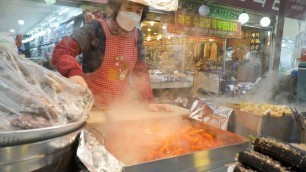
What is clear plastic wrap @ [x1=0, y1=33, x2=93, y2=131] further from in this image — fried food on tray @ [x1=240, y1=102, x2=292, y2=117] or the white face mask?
fried food on tray @ [x1=240, y1=102, x2=292, y2=117]

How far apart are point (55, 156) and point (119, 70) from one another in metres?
1.47

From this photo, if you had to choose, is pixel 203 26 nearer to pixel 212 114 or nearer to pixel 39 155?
pixel 212 114

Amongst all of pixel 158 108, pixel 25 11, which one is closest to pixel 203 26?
pixel 25 11

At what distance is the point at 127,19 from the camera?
7.21 ft

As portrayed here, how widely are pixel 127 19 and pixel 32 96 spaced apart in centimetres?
139

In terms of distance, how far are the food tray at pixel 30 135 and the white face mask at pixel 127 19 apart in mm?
1408

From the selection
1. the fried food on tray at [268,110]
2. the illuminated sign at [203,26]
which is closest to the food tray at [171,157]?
the fried food on tray at [268,110]

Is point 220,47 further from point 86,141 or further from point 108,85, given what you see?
point 86,141

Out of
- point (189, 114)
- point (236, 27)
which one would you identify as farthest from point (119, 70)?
point (236, 27)

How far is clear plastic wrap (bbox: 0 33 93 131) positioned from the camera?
3.08ft

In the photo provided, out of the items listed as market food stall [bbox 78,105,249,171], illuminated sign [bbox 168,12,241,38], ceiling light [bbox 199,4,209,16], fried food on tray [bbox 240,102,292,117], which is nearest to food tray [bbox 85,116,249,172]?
market food stall [bbox 78,105,249,171]

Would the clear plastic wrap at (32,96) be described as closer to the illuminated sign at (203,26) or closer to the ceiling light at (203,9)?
the illuminated sign at (203,26)

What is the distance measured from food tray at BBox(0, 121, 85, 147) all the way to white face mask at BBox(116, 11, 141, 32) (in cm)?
141

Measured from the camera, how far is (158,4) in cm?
261
